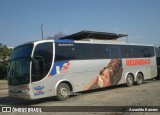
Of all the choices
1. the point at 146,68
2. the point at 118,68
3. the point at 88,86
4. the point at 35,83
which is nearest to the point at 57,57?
the point at 35,83

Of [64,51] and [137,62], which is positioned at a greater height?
[64,51]

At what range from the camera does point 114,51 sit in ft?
66.6

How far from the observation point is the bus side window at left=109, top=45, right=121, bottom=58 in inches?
786

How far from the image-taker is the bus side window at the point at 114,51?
1998cm

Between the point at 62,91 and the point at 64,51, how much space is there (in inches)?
86.4

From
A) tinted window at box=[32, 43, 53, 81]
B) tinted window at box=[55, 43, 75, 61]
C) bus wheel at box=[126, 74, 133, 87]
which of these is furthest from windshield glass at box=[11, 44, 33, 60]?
bus wheel at box=[126, 74, 133, 87]

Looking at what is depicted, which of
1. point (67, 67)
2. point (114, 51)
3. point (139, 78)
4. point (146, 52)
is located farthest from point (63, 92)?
point (146, 52)

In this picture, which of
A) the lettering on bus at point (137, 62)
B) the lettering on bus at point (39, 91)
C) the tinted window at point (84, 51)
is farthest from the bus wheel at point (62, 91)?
the lettering on bus at point (137, 62)

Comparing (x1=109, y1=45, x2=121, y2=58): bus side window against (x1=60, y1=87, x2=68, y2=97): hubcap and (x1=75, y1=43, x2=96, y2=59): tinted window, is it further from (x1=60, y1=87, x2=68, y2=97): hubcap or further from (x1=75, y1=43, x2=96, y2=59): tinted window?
(x1=60, y1=87, x2=68, y2=97): hubcap

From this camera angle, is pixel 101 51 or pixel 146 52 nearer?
pixel 101 51

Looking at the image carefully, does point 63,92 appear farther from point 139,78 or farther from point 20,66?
point 139,78

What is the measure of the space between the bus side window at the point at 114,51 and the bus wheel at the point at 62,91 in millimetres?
4684

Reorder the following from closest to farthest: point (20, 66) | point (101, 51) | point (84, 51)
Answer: point (20, 66), point (84, 51), point (101, 51)

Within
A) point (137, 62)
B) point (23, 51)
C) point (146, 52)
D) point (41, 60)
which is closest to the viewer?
point (41, 60)
